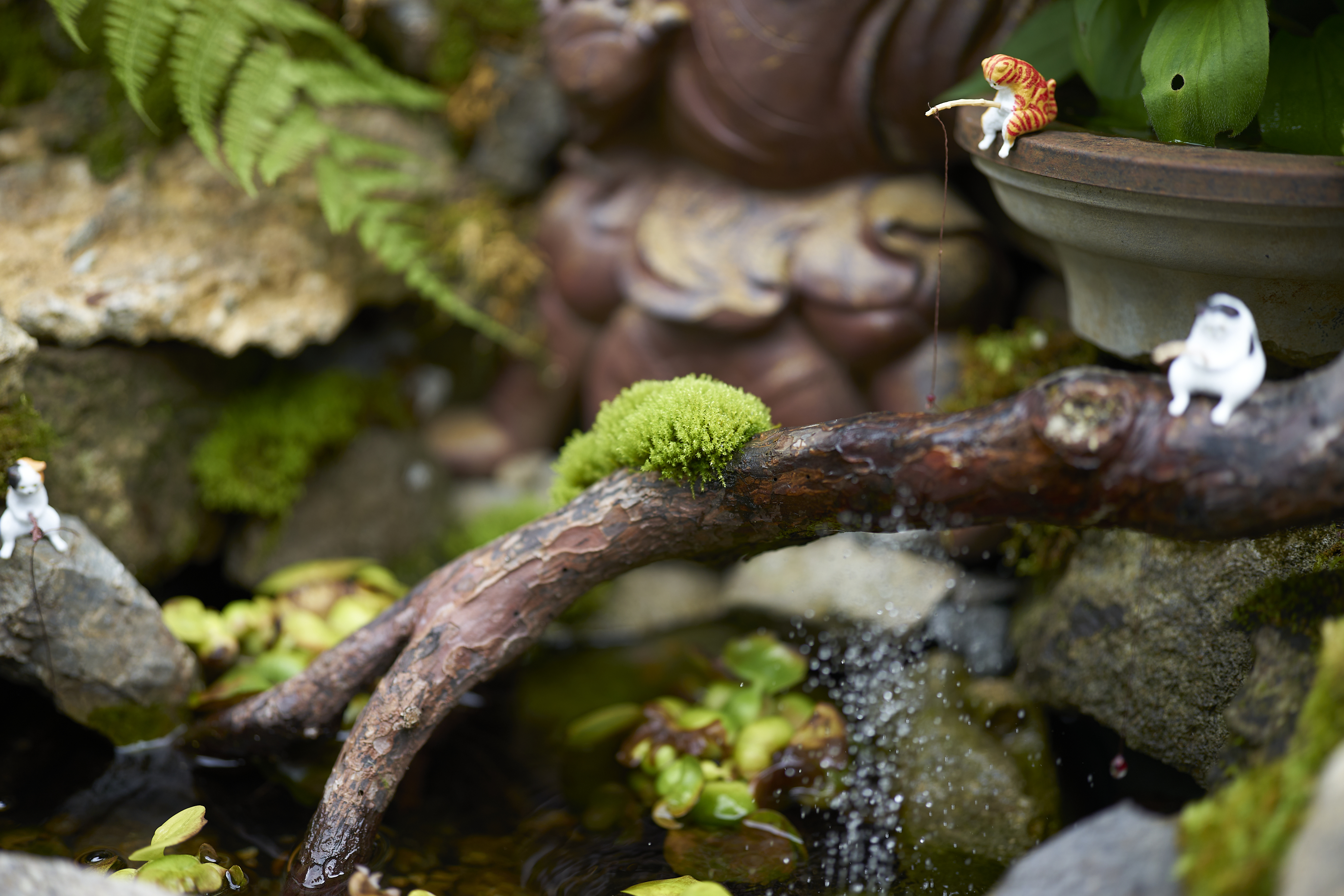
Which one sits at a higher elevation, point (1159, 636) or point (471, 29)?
point (471, 29)

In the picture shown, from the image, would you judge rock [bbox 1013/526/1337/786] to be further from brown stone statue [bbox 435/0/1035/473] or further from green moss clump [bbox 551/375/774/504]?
green moss clump [bbox 551/375/774/504]

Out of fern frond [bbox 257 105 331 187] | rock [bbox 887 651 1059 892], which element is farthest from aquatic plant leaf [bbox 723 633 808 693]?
fern frond [bbox 257 105 331 187]

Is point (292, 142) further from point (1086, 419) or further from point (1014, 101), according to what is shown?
point (1086, 419)

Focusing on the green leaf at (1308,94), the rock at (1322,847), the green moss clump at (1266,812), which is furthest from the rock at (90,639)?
the green leaf at (1308,94)

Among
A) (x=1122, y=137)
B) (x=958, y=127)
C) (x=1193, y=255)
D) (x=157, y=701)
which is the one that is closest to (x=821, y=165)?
(x=958, y=127)

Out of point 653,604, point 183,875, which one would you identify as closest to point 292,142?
point 653,604

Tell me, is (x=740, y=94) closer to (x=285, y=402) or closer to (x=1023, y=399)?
(x=1023, y=399)
